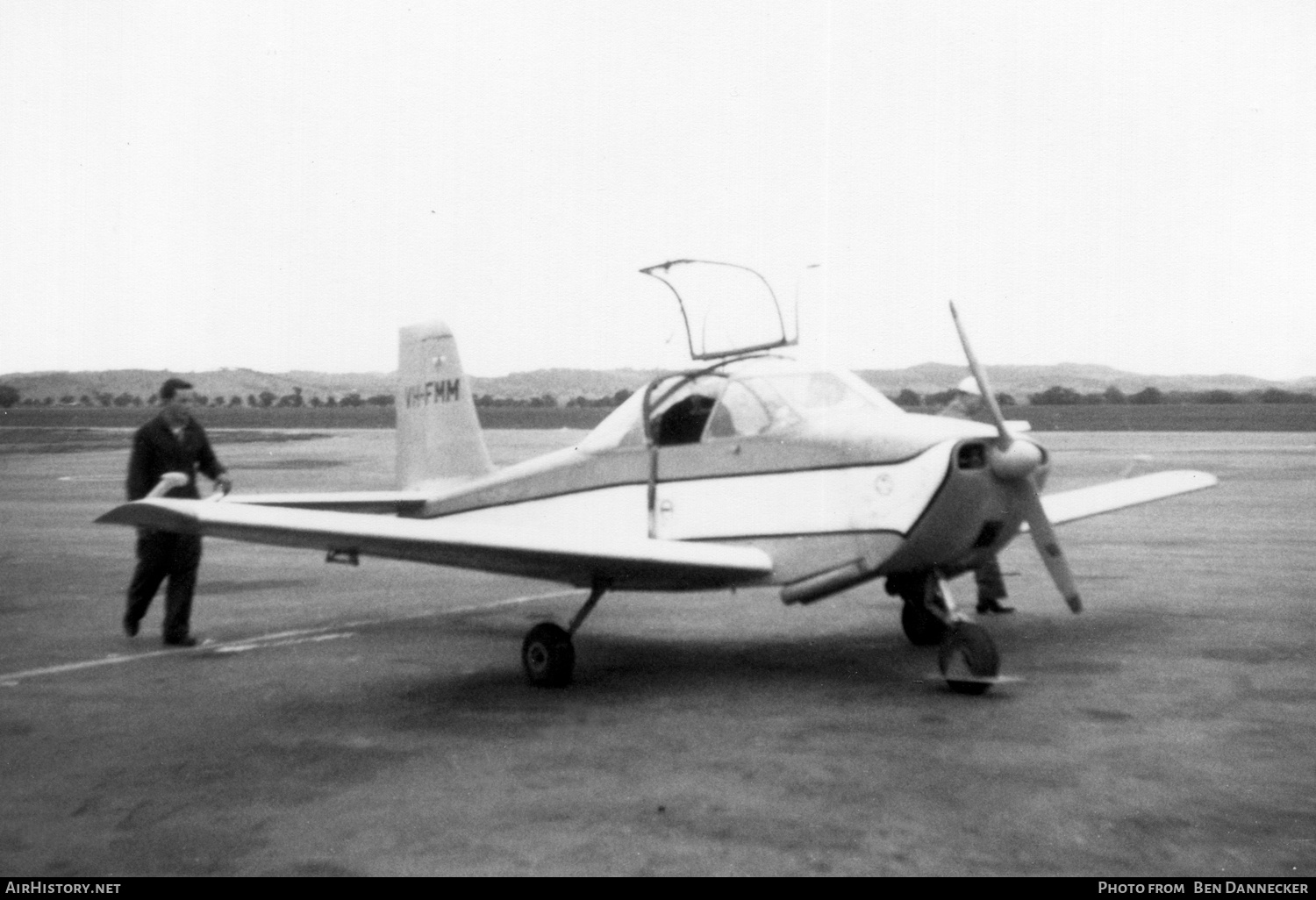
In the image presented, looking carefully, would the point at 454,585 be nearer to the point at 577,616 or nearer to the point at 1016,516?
the point at 577,616

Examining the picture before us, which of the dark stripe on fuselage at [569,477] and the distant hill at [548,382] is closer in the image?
the dark stripe on fuselage at [569,477]

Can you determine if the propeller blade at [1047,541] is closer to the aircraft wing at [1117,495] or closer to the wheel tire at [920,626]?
the wheel tire at [920,626]

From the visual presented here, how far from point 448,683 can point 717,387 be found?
245cm

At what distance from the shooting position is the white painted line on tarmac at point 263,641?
7969 mm

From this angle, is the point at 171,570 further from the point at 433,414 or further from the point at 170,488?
the point at 433,414

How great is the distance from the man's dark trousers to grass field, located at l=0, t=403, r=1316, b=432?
42.5 m

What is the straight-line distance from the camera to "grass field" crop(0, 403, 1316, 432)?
160 ft

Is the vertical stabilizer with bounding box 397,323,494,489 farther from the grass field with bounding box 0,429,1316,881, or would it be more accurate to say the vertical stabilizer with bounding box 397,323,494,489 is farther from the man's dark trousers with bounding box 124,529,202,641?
the man's dark trousers with bounding box 124,529,202,641

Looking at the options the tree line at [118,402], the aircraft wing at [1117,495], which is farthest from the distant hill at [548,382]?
the aircraft wing at [1117,495]

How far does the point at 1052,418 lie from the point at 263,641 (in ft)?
165

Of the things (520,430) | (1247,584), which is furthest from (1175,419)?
(1247,584)

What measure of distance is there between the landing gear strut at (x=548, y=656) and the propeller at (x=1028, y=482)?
8.54ft

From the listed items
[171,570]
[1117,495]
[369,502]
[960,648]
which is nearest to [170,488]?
[171,570]

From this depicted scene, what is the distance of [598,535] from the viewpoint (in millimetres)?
8469
